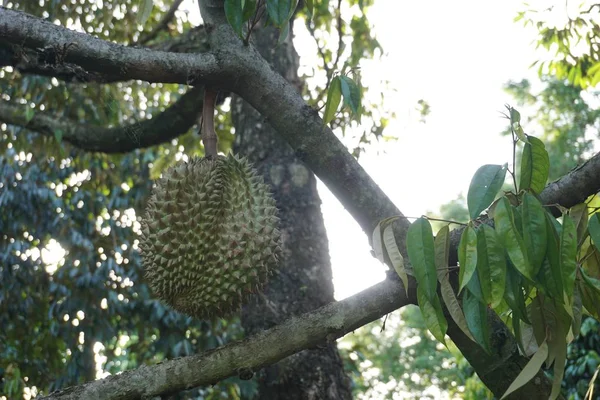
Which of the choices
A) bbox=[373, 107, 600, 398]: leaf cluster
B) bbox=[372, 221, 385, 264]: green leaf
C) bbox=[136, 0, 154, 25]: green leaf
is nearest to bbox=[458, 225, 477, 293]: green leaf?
bbox=[373, 107, 600, 398]: leaf cluster

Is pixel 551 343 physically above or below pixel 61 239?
below

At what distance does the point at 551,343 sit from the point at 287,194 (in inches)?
63.4

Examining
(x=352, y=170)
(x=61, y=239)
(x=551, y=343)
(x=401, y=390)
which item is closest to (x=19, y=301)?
(x=61, y=239)

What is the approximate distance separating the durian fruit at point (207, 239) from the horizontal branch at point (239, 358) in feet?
1.28

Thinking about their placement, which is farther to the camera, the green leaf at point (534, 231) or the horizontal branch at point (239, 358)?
the horizontal branch at point (239, 358)

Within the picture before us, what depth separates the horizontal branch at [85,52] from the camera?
4.78 ft

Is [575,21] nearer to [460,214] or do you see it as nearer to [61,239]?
[61,239]

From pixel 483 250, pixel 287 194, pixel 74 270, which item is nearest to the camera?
pixel 483 250

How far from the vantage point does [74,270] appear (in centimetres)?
463

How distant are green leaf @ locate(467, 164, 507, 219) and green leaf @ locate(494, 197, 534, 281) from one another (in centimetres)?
3

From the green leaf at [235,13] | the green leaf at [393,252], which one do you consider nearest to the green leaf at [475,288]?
the green leaf at [393,252]

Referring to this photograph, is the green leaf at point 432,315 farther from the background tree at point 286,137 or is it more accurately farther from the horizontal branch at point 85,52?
the horizontal branch at point 85,52

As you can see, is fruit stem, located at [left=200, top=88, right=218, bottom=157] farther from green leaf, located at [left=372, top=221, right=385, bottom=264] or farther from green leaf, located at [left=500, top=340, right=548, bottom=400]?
green leaf, located at [left=500, top=340, right=548, bottom=400]

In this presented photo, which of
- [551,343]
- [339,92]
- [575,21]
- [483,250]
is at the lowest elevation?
[551,343]
